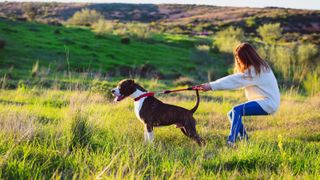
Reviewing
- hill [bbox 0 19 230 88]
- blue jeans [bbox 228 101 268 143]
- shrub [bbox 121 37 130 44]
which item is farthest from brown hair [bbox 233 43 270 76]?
shrub [bbox 121 37 130 44]

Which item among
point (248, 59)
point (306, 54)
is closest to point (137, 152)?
point (248, 59)

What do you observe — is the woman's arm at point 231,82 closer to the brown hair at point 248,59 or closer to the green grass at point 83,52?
the brown hair at point 248,59

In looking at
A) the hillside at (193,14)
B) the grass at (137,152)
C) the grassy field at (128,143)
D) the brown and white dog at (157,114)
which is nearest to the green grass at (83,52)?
the grassy field at (128,143)

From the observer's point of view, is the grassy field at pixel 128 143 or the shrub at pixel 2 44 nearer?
the grassy field at pixel 128 143

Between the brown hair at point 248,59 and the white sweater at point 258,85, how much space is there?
8cm

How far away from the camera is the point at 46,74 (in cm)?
2370

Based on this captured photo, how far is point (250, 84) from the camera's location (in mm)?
7676

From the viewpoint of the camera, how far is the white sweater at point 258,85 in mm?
7520

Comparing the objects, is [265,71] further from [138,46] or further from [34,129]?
[138,46]

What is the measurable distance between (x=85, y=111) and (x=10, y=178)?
2479 millimetres

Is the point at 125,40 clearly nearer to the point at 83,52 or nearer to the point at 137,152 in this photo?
the point at 83,52

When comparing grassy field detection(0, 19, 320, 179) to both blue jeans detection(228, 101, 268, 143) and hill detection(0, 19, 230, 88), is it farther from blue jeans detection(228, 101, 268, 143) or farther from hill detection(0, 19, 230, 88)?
hill detection(0, 19, 230, 88)

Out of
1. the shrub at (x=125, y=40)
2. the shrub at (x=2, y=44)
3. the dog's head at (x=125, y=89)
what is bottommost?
Result: the shrub at (x=125, y=40)

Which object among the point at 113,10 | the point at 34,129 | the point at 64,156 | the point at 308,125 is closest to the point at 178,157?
the point at 64,156
